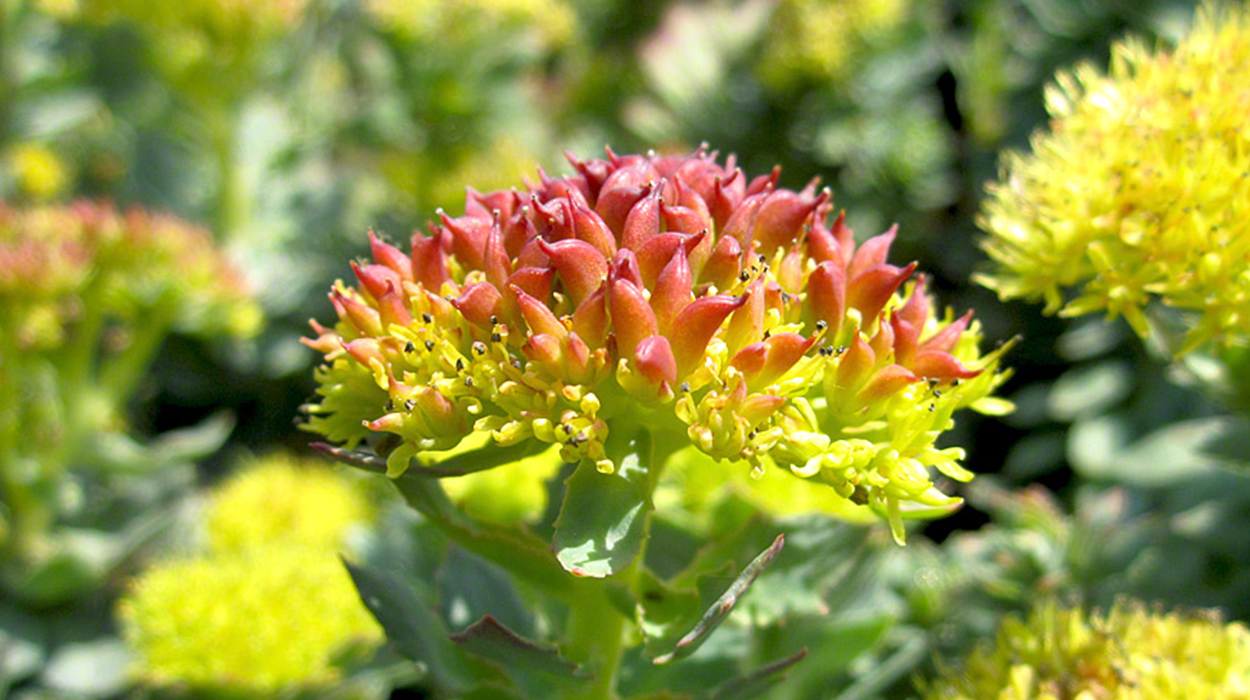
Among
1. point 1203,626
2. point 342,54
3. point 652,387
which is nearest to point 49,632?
point 652,387

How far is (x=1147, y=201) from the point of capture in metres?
1.18

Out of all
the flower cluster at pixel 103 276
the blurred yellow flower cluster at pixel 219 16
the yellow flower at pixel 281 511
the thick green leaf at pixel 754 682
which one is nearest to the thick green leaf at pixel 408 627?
the thick green leaf at pixel 754 682

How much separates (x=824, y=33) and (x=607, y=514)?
6.93 feet

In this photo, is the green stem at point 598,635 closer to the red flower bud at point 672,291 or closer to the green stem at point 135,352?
the red flower bud at point 672,291

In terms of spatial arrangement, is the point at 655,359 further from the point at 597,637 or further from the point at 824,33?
the point at 824,33

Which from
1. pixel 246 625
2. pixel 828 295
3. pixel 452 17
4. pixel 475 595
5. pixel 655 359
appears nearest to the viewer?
pixel 655 359

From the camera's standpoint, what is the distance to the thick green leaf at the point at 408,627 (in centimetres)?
113

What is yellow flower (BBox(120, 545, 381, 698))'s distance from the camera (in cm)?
169

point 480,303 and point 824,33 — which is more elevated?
point 480,303

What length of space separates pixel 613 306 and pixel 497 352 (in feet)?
0.41

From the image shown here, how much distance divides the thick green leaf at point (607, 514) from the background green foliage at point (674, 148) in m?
0.38

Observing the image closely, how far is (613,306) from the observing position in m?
0.90

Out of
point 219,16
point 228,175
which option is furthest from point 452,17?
Result: point 228,175

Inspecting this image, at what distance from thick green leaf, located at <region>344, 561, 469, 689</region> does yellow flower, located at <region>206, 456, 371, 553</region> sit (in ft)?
3.09
